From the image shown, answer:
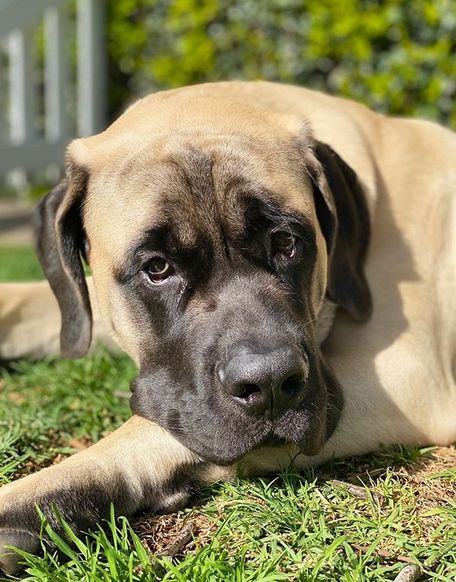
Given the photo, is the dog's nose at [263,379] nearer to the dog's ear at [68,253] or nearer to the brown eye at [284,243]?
the brown eye at [284,243]

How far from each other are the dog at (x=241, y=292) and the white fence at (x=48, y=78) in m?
5.20

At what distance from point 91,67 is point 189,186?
22.6 ft

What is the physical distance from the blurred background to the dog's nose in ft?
11.5

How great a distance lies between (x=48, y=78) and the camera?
9.01 meters

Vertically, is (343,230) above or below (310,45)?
above

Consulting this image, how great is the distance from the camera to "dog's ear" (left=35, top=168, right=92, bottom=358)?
2.93m

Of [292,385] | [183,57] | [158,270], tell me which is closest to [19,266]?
[183,57]

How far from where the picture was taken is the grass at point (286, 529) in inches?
83.1

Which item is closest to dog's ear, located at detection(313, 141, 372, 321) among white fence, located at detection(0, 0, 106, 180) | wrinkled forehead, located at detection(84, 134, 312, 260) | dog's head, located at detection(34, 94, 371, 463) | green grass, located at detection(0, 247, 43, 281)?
dog's head, located at detection(34, 94, 371, 463)

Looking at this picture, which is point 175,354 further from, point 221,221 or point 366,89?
point 366,89

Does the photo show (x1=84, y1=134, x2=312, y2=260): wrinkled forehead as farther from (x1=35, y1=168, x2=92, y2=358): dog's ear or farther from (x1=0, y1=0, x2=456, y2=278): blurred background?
(x1=0, y1=0, x2=456, y2=278): blurred background

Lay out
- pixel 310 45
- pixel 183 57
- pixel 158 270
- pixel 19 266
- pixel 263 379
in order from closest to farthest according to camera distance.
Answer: pixel 263 379
pixel 158 270
pixel 19 266
pixel 310 45
pixel 183 57

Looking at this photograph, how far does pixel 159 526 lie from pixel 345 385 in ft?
2.61

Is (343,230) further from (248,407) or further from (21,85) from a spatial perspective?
(21,85)
